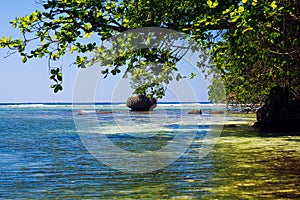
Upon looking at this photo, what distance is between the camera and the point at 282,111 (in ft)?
82.0

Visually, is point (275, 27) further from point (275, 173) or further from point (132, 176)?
point (132, 176)

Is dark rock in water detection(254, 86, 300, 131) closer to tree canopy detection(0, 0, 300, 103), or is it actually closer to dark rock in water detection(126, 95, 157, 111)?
tree canopy detection(0, 0, 300, 103)

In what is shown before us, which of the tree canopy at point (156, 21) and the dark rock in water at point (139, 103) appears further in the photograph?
the dark rock in water at point (139, 103)

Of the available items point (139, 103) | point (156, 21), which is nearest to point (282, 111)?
point (156, 21)

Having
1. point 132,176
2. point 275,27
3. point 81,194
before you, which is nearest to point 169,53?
point 275,27

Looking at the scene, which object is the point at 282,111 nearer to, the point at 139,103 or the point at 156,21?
the point at 156,21

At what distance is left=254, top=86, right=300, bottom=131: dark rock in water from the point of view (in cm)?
2498

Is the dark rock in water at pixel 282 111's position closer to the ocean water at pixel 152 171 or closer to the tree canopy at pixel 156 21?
the ocean water at pixel 152 171

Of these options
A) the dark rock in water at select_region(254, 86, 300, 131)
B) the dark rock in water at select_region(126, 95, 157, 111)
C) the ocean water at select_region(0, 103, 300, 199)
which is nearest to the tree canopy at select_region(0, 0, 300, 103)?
the ocean water at select_region(0, 103, 300, 199)

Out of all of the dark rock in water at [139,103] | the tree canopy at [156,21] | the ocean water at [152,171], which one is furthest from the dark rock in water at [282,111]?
the dark rock in water at [139,103]

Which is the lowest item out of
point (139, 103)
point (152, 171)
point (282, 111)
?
point (152, 171)

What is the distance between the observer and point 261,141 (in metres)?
19.2

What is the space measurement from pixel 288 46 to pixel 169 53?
143 inches

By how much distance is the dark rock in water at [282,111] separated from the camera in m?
25.0
